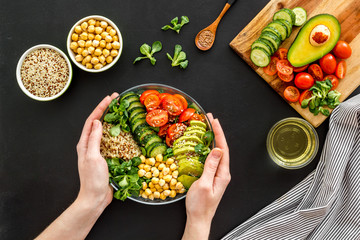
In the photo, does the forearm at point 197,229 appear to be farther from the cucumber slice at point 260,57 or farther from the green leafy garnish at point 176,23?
the green leafy garnish at point 176,23

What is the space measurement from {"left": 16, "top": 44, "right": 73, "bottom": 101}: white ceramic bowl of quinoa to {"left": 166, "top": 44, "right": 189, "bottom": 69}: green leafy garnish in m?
0.80

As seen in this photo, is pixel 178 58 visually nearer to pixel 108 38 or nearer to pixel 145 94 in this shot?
pixel 145 94

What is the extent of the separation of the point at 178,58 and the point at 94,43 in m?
0.66

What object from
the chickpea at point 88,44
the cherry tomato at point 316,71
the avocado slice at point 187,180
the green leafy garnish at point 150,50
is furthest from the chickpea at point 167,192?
the cherry tomato at point 316,71

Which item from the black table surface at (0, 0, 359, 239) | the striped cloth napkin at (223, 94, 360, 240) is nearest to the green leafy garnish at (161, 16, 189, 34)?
the black table surface at (0, 0, 359, 239)

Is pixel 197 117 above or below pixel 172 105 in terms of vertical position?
below

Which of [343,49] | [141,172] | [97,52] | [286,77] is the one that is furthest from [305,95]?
[97,52]

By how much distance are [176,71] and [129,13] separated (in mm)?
612

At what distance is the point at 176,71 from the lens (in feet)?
8.85

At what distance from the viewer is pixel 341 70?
8.41ft

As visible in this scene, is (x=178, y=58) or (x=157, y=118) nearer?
(x=157, y=118)

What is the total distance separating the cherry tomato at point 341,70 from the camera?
2.56 m

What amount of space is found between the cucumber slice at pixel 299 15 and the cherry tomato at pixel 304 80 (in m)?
0.41

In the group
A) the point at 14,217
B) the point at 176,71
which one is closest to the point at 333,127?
the point at 176,71
